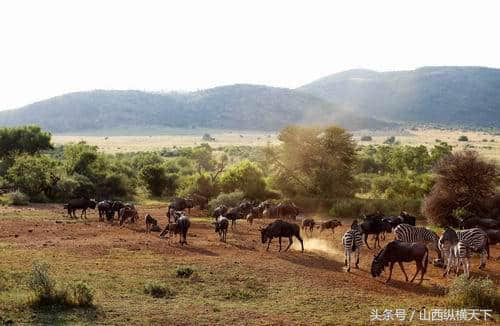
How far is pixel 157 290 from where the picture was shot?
50.6 feet

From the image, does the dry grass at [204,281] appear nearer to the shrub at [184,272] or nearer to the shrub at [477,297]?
the shrub at [184,272]

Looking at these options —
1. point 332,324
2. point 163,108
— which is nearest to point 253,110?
point 163,108

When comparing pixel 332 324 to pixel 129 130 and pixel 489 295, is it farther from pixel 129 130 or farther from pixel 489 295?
pixel 129 130

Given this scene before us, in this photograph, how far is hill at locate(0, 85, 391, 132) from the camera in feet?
580

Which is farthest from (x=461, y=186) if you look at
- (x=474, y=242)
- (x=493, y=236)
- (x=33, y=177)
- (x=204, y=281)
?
(x=33, y=177)

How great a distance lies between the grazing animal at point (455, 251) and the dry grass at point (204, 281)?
0.73 metres

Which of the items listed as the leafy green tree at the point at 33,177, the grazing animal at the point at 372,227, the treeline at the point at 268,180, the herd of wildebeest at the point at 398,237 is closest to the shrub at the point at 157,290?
the herd of wildebeest at the point at 398,237

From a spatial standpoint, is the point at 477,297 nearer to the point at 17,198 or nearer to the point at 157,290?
the point at 157,290

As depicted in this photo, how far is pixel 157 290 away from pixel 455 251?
1116cm

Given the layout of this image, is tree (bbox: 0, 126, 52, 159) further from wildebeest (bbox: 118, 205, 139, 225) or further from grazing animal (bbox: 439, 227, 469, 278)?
grazing animal (bbox: 439, 227, 469, 278)

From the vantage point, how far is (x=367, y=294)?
16.1 metres

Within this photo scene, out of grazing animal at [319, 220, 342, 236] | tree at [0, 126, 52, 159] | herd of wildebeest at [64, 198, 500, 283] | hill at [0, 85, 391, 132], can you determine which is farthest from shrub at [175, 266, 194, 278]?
hill at [0, 85, 391, 132]

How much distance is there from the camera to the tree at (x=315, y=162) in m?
45.9

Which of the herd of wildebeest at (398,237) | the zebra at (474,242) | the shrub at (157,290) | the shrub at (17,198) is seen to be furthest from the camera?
the shrub at (17,198)
